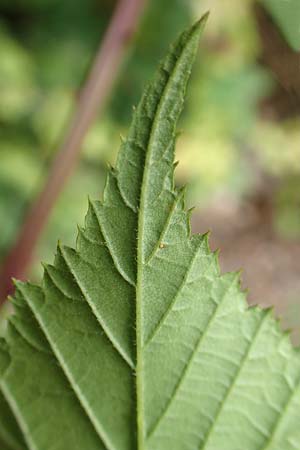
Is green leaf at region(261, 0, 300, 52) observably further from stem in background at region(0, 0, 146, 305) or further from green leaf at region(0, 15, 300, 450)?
stem in background at region(0, 0, 146, 305)

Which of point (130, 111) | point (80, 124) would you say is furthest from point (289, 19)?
point (130, 111)

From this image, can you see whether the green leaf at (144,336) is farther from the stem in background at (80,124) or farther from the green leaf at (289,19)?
the stem in background at (80,124)

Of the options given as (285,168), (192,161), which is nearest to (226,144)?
(192,161)

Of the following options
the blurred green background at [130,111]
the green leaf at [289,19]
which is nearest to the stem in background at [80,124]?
the green leaf at [289,19]

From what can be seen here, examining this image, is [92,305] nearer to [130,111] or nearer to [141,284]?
[141,284]

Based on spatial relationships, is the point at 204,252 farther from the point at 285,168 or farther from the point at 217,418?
the point at 285,168

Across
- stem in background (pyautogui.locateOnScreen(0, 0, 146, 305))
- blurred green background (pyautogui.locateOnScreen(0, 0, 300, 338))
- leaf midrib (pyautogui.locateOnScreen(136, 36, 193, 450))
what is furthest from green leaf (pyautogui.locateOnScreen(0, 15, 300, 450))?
blurred green background (pyautogui.locateOnScreen(0, 0, 300, 338))
